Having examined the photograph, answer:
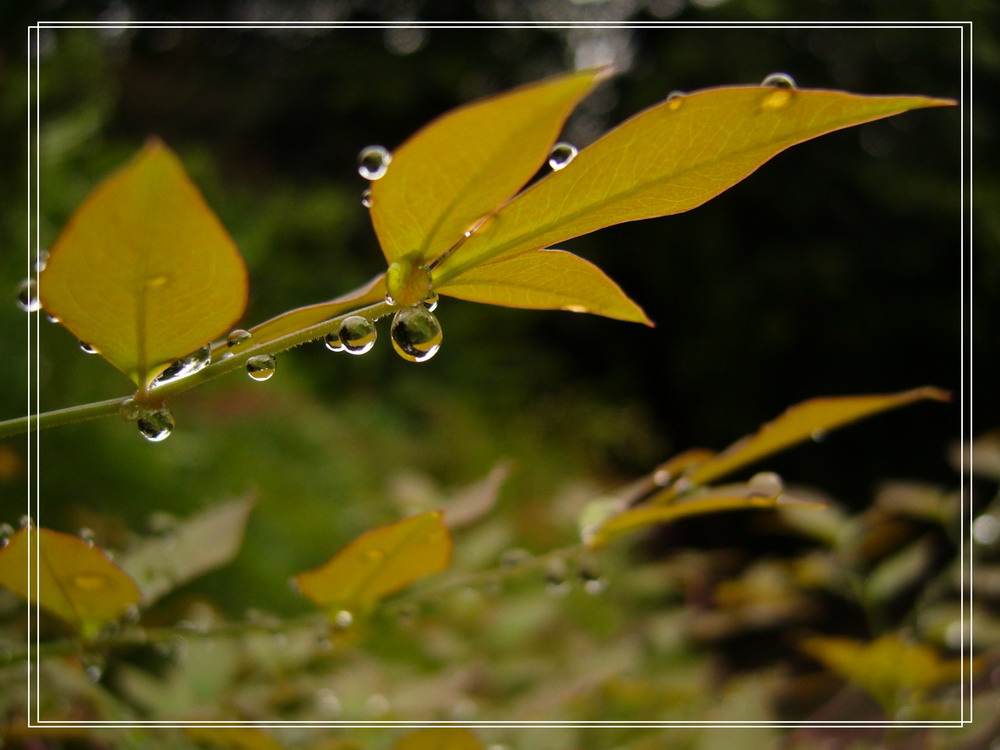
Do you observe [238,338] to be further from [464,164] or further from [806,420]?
[806,420]

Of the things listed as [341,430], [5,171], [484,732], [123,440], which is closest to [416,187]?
[484,732]

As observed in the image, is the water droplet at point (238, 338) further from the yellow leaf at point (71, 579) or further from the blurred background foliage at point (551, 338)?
the blurred background foliage at point (551, 338)

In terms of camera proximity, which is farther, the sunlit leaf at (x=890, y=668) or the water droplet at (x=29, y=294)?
the sunlit leaf at (x=890, y=668)

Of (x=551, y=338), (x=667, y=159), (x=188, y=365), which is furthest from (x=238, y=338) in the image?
(x=551, y=338)

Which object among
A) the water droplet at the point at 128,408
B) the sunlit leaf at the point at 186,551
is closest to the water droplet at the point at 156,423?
the water droplet at the point at 128,408

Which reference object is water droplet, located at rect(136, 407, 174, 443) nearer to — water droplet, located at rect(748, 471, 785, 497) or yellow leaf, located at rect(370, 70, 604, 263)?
yellow leaf, located at rect(370, 70, 604, 263)

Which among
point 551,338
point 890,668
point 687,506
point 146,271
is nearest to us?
point 146,271
